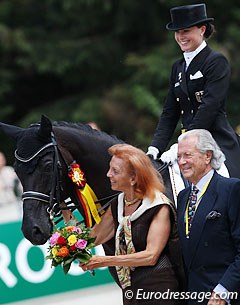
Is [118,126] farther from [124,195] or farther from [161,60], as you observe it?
[124,195]

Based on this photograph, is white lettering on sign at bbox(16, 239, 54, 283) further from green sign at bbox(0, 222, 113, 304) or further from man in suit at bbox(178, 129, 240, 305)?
man in suit at bbox(178, 129, 240, 305)

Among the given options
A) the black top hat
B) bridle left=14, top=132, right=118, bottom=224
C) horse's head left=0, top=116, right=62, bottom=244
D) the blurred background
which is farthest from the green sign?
the blurred background

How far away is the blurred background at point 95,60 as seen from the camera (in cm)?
1884

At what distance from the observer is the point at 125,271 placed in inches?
190

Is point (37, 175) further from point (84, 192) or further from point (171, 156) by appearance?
point (171, 156)

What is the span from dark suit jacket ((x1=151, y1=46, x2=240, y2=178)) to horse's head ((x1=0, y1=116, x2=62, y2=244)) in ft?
3.29

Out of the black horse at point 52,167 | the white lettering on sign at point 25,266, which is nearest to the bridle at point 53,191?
the black horse at point 52,167

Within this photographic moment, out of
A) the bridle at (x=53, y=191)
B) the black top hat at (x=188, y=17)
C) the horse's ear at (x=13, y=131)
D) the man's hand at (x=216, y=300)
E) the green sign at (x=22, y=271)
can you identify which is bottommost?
the green sign at (x=22, y=271)

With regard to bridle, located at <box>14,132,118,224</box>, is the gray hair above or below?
above

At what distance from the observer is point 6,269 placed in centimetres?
851

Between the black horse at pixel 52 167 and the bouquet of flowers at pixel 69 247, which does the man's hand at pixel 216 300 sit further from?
the black horse at pixel 52 167

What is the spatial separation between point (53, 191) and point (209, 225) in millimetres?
1153

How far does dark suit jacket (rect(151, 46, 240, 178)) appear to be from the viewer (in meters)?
5.41

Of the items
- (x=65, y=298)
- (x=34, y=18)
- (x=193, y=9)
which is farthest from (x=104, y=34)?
(x=193, y=9)
